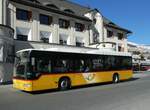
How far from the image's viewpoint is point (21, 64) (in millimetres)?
16094

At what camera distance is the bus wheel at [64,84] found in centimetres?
1728

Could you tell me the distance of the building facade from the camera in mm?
30638

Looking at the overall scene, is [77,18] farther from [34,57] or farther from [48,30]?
[34,57]

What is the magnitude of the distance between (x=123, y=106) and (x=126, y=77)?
42.4 feet

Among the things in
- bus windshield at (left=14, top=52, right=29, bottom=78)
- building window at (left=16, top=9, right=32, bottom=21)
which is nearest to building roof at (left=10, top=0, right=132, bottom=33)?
building window at (left=16, top=9, right=32, bottom=21)

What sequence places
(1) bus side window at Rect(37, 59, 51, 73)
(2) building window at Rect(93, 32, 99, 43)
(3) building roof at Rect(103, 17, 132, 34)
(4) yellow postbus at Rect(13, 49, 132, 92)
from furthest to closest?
1. (3) building roof at Rect(103, 17, 132, 34)
2. (2) building window at Rect(93, 32, 99, 43)
3. (1) bus side window at Rect(37, 59, 51, 73)
4. (4) yellow postbus at Rect(13, 49, 132, 92)

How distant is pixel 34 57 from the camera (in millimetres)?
15578

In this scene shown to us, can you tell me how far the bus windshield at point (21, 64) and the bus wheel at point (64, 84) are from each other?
264 centimetres

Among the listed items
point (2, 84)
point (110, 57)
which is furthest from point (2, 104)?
point (110, 57)

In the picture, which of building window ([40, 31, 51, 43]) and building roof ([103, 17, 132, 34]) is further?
building roof ([103, 17, 132, 34])

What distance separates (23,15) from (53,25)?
5.04 m

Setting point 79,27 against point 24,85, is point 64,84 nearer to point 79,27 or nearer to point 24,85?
point 24,85

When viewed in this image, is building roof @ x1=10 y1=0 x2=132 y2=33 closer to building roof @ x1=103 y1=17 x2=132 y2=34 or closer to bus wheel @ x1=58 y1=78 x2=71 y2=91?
building roof @ x1=103 y1=17 x2=132 y2=34

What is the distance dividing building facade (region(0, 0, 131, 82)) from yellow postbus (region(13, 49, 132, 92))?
889 cm
